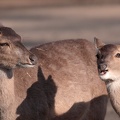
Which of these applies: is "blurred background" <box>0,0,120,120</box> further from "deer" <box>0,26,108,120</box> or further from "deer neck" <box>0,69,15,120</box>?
"deer neck" <box>0,69,15,120</box>

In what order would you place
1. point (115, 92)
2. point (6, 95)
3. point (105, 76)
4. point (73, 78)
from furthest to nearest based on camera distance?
point (73, 78) → point (115, 92) → point (6, 95) → point (105, 76)

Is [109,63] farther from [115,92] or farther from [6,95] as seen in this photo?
[6,95]

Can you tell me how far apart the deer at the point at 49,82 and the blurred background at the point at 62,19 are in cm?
222

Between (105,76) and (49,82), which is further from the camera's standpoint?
(49,82)

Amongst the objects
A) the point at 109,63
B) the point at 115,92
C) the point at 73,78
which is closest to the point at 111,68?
the point at 109,63

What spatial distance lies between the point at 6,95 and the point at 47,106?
35.9 inches

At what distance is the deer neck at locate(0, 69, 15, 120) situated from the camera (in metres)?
10.8

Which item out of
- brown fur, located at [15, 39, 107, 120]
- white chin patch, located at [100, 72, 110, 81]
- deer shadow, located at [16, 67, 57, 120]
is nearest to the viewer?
white chin patch, located at [100, 72, 110, 81]

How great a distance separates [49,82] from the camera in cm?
1168

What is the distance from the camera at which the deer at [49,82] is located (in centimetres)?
1068

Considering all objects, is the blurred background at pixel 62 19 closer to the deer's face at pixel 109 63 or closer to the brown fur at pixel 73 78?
the brown fur at pixel 73 78

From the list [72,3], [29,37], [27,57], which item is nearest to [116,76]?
[27,57]

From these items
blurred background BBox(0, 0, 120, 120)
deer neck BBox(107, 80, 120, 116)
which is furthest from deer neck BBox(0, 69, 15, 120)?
blurred background BBox(0, 0, 120, 120)

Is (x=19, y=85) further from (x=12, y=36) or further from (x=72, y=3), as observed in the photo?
(x=72, y=3)
